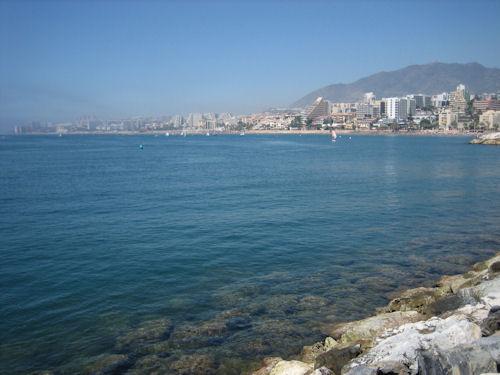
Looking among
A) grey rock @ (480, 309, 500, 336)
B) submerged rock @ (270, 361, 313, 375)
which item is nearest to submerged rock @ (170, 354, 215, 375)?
submerged rock @ (270, 361, 313, 375)

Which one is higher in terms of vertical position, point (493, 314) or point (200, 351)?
point (493, 314)

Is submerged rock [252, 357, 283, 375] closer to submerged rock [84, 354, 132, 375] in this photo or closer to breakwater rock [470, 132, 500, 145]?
submerged rock [84, 354, 132, 375]

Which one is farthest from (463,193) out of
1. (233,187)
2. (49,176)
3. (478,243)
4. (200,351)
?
(49,176)

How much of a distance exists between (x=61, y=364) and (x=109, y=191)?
2547 cm

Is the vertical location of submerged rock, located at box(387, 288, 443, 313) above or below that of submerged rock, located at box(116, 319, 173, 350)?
above

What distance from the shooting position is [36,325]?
38.4 ft

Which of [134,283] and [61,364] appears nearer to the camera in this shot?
[61,364]

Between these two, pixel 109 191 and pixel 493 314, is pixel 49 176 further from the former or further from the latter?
pixel 493 314

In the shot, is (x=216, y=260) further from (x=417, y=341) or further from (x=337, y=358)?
(x=417, y=341)

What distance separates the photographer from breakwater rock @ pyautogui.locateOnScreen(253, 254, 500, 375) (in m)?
6.94

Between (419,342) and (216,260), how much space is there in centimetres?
1003

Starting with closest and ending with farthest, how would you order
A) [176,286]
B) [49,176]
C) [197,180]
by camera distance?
[176,286] < [197,180] < [49,176]

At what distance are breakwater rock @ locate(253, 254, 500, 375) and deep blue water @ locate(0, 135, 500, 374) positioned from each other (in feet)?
4.04

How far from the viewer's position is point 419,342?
7648 mm
